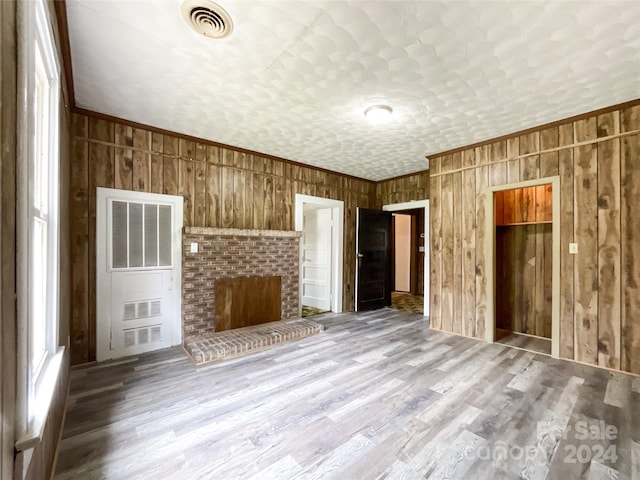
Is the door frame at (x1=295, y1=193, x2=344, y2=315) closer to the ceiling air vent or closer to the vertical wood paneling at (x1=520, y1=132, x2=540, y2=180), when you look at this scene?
the vertical wood paneling at (x1=520, y1=132, x2=540, y2=180)

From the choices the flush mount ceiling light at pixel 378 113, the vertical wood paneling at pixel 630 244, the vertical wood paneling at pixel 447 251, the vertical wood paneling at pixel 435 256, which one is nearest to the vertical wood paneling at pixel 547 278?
the vertical wood paneling at pixel 630 244

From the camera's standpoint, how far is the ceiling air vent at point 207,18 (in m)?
1.70

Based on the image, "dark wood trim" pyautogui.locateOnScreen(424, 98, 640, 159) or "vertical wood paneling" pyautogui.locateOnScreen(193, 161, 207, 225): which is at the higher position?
"dark wood trim" pyautogui.locateOnScreen(424, 98, 640, 159)

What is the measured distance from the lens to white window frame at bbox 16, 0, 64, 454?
0.96m

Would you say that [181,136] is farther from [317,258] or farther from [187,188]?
[317,258]

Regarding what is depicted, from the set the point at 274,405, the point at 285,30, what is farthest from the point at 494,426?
the point at 285,30

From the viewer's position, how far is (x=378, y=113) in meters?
2.93

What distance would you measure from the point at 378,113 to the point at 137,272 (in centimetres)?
329

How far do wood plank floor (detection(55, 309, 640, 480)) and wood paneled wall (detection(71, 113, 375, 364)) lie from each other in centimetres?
105

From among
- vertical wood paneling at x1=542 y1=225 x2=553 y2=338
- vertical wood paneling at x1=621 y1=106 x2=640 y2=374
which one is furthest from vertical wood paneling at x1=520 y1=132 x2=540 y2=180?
vertical wood paneling at x1=542 y1=225 x2=553 y2=338

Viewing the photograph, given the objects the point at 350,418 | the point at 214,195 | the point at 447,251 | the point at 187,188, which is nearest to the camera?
the point at 350,418

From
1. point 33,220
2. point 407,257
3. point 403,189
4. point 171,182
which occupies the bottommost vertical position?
point 407,257

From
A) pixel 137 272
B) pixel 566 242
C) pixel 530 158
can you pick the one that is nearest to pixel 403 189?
pixel 530 158

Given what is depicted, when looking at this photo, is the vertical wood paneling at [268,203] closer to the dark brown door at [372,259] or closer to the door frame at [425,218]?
the dark brown door at [372,259]
